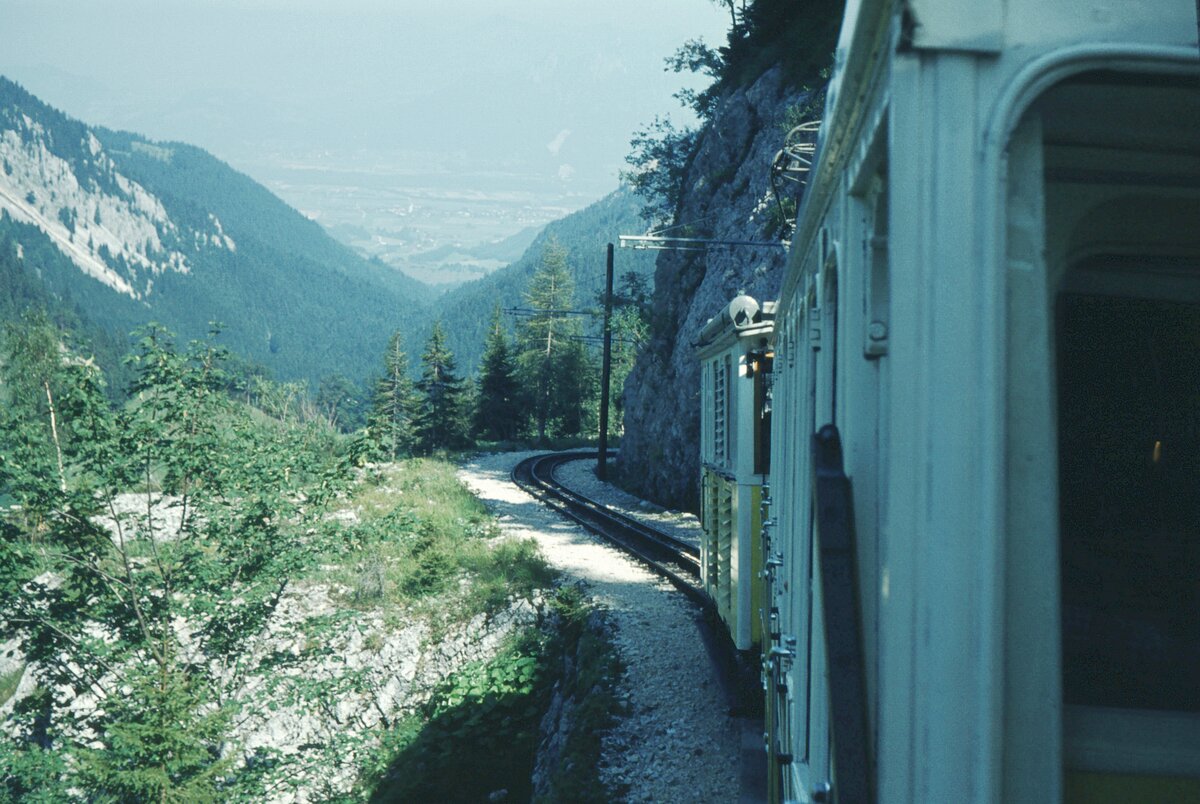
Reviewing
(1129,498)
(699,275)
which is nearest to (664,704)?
(1129,498)

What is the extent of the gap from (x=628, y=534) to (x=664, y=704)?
1045cm

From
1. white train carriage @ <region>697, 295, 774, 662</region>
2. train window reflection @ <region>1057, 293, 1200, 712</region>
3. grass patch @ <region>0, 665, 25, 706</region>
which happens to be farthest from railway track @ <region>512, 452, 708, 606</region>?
grass patch @ <region>0, 665, 25, 706</region>

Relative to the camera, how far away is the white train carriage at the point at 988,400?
1520mm

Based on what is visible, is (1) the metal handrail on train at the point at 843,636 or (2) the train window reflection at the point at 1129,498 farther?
(2) the train window reflection at the point at 1129,498

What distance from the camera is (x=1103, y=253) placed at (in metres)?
1.98

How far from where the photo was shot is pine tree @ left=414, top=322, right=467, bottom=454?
60500mm

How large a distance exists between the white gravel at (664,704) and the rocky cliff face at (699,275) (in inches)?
382

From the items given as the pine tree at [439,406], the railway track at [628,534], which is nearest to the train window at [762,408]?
the railway track at [628,534]

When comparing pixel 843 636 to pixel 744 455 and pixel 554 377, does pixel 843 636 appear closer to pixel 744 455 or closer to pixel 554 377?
pixel 744 455

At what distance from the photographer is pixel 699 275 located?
29.1m

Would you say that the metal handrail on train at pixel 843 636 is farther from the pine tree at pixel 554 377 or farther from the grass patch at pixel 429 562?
the pine tree at pixel 554 377

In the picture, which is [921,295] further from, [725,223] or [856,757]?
[725,223]

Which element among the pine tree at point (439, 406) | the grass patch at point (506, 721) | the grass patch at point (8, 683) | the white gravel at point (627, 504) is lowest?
the grass patch at point (8, 683)

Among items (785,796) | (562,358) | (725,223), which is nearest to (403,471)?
(725,223)
